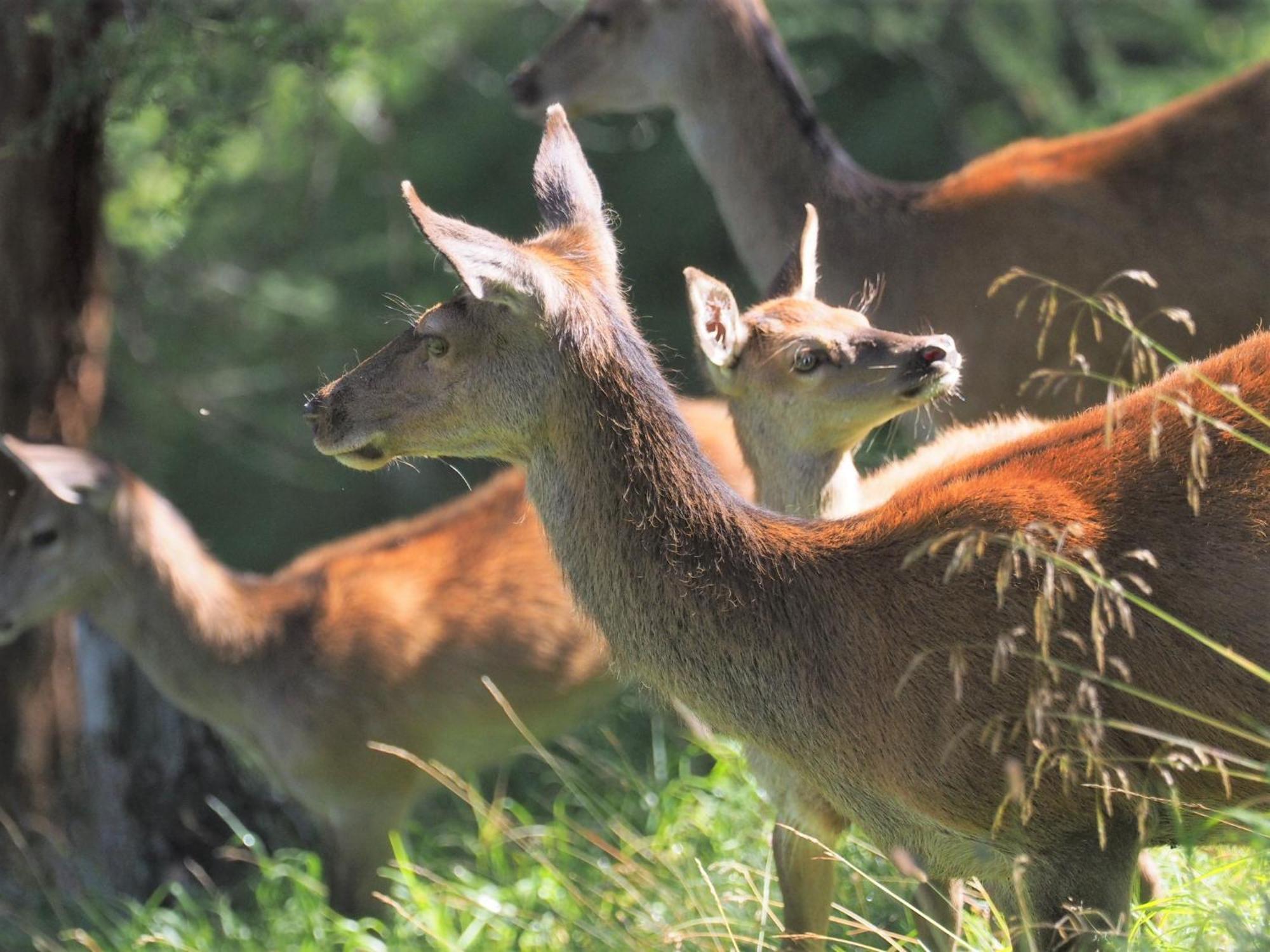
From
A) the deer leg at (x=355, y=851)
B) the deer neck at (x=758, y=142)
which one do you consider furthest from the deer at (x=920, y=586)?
the deer leg at (x=355, y=851)

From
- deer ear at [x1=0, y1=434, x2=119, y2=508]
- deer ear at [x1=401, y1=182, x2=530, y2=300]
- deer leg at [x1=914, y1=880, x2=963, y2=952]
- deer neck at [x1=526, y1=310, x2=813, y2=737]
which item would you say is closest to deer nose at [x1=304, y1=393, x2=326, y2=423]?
deer ear at [x1=401, y1=182, x2=530, y2=300]

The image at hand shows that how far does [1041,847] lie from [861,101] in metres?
9.33

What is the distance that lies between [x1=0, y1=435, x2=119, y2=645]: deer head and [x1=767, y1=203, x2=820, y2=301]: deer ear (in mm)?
3124

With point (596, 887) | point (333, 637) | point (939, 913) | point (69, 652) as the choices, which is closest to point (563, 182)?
point (939, 913)

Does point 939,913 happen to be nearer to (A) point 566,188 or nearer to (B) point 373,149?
(A) point 566,188

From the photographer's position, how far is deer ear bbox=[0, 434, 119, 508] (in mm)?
6902

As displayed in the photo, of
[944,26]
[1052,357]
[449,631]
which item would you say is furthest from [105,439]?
[944,26]

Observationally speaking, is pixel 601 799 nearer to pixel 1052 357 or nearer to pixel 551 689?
pixel 551 689

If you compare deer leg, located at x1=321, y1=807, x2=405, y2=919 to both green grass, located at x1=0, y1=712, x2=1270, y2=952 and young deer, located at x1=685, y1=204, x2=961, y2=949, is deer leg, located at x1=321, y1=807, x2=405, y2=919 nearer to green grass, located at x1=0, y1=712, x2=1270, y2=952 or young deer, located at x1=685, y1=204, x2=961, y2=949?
green grass, located at x1=0, y1=712, x2=1270, y2=952

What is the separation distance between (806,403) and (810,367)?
11 cm

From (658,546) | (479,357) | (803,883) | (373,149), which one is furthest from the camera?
(373,149)

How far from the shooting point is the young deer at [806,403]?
4703 millimetres

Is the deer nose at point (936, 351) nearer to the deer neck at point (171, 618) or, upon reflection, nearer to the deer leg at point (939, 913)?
the deer leg at point (939, 913)

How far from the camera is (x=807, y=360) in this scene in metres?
4.93
